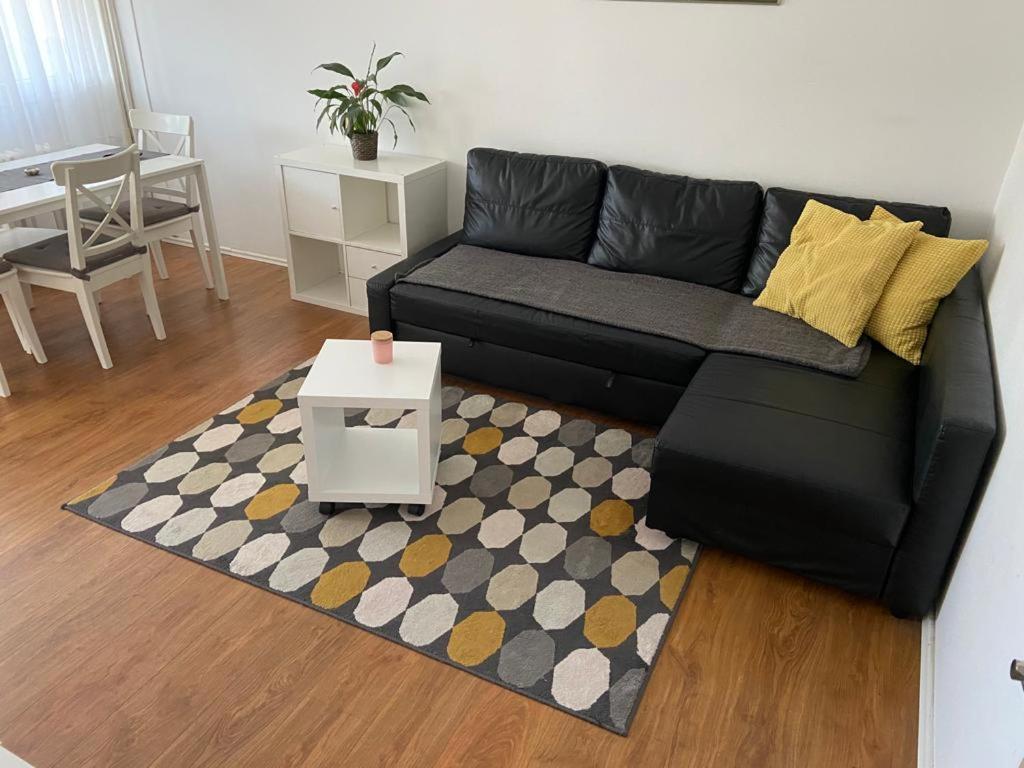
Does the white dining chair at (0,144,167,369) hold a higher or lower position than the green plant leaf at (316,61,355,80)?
lower

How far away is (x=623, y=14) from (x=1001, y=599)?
2.56 meters

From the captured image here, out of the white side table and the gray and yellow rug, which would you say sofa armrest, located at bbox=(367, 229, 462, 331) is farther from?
the white side table

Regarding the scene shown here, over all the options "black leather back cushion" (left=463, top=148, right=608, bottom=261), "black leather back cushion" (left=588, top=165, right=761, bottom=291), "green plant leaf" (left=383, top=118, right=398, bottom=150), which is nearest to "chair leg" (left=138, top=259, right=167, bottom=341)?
"green plant leaf" (left=383, top=118, right=398, bottom=150)

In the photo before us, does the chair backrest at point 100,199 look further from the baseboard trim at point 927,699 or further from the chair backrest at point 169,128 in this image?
the baseboard trim at point 927,699

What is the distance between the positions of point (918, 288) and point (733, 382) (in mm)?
717

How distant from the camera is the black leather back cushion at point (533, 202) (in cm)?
327

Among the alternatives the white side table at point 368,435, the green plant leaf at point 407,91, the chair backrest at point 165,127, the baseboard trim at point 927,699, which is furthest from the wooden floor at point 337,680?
the green plant leaf at point 407,91

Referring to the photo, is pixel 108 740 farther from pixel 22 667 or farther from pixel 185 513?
pixel 185 513

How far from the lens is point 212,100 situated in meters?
4.15

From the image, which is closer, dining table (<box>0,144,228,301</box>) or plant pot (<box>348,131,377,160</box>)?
dining table (<box>0,144,228,301</box>)

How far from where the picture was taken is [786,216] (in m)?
2.91

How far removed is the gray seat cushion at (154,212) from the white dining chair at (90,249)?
0.64ft

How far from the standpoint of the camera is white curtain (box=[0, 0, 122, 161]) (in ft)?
12.2

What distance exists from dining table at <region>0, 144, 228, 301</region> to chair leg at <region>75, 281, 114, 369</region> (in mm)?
332
